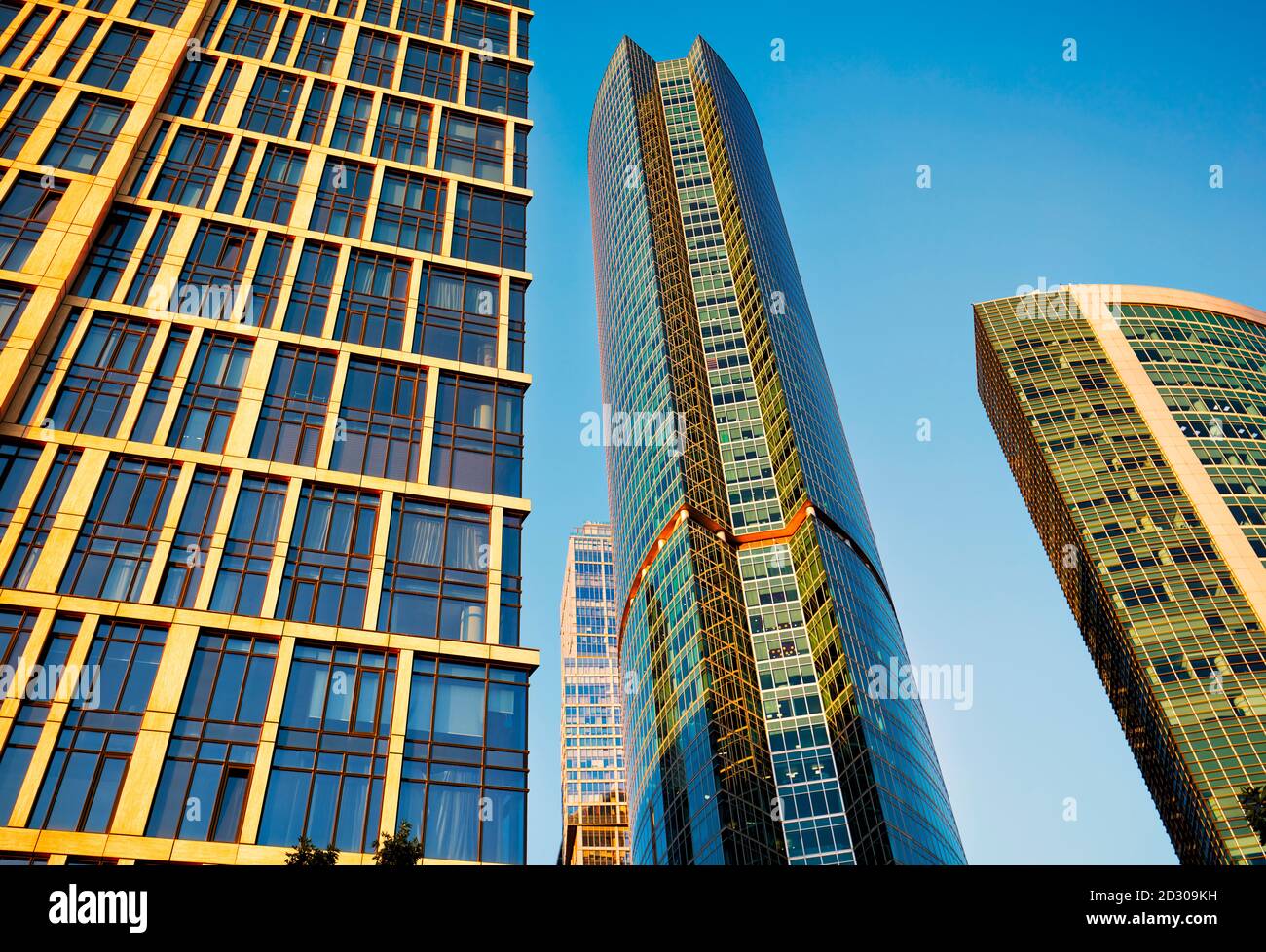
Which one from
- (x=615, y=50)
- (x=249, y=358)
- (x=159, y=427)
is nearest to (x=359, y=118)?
(x=249, y=358)

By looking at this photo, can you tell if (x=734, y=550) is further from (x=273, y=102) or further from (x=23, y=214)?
(x=23, y=214)

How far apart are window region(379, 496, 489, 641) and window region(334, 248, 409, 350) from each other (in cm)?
908

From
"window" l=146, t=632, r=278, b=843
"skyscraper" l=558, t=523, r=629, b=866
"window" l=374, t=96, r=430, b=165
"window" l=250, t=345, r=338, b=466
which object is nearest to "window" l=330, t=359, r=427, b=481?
"window" l=250, t=345, r=338, b=466

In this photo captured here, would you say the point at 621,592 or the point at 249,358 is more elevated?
the point at 621,592

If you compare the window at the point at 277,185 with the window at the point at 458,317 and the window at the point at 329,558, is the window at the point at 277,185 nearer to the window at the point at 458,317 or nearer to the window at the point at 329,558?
the window at the point at 458,317

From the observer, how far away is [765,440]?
12138cm

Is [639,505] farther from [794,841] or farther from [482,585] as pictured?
[482,585]

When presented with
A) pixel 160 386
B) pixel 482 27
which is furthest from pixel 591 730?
pixel 160 386

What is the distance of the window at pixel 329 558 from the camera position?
3669cm

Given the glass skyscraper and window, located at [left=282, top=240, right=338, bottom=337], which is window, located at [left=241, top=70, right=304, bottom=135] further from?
the glass skyscraper

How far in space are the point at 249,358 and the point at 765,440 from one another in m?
84.9

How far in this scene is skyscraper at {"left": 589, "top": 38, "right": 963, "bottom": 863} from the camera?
91.5m

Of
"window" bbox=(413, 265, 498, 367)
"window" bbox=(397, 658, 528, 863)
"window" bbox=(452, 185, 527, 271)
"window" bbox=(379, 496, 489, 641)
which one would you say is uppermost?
"window" bbox=(452, 185, 527, 271)
